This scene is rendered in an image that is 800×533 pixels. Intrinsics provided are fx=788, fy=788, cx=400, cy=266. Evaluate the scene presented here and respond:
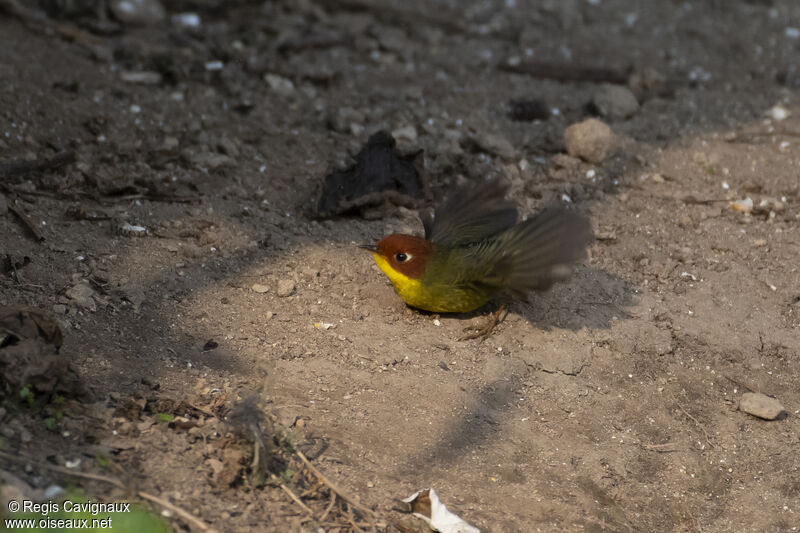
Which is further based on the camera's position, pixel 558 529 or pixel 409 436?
pixel 409 436

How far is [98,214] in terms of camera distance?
495 centimetres

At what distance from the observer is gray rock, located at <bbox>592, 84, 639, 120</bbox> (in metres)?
6.94

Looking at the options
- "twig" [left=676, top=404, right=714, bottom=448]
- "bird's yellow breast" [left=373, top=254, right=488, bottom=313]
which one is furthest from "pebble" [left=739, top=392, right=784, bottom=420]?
"bird's yellow breast" [left=373, top=254, right=488, bottom=313]

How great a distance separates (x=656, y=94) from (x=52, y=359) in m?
5.93

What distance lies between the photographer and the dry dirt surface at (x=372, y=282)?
344 centimetres

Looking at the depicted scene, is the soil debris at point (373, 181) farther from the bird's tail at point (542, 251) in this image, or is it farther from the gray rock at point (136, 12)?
the gray rock at point (136, 12)

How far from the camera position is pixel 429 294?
4.49m

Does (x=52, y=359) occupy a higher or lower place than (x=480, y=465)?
higher

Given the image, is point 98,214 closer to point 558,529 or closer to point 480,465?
point 480,465

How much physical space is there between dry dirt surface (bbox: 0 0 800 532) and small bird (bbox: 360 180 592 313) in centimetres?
29

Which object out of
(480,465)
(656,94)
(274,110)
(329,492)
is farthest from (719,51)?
(329,492)

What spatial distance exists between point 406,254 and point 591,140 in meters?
2.50

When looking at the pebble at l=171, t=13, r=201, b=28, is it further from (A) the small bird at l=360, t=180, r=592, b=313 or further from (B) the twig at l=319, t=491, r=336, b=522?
(B) the twig at l=319, t=491, r=336, b=522

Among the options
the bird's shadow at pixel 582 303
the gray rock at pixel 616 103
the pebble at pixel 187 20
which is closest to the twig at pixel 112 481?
the bird's shadow at pixel 582 303
